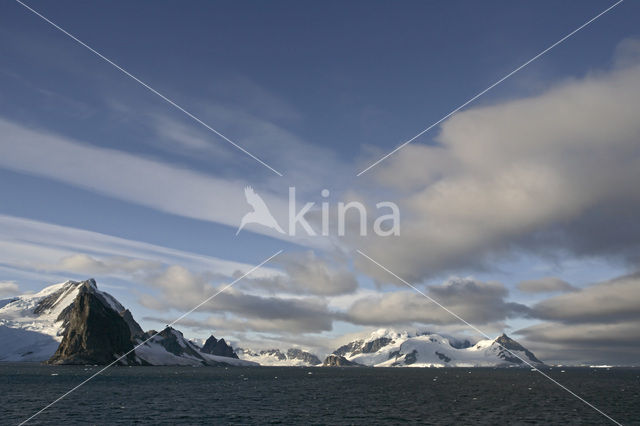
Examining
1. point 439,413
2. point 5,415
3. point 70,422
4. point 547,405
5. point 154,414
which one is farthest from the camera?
point 547,405

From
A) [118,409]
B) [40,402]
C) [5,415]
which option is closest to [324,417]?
[118,409]

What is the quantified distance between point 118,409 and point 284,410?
34.7 m

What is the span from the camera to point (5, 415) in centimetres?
8638

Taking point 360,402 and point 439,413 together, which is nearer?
point 439,413

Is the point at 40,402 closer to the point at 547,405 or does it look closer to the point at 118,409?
the point at 118,409

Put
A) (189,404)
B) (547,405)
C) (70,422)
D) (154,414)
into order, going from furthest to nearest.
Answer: (547,405) < (189,404) < (154,414) < (70,422)

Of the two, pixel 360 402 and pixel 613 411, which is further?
pixel 360 402

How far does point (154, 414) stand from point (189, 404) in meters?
19.8

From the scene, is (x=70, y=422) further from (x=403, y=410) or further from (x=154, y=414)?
Answer: (x=403, y=410)

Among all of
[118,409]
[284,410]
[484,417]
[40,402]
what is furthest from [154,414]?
[484,417]

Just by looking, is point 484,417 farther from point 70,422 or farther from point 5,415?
point 5,415

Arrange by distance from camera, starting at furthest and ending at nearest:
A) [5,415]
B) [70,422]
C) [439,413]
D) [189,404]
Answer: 1. [189,404]
2. [439,413]
3. [5,415]
4. [70,422]

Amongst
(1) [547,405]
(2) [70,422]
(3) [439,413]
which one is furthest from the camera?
(1) [547,405]

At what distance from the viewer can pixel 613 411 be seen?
369 ft
